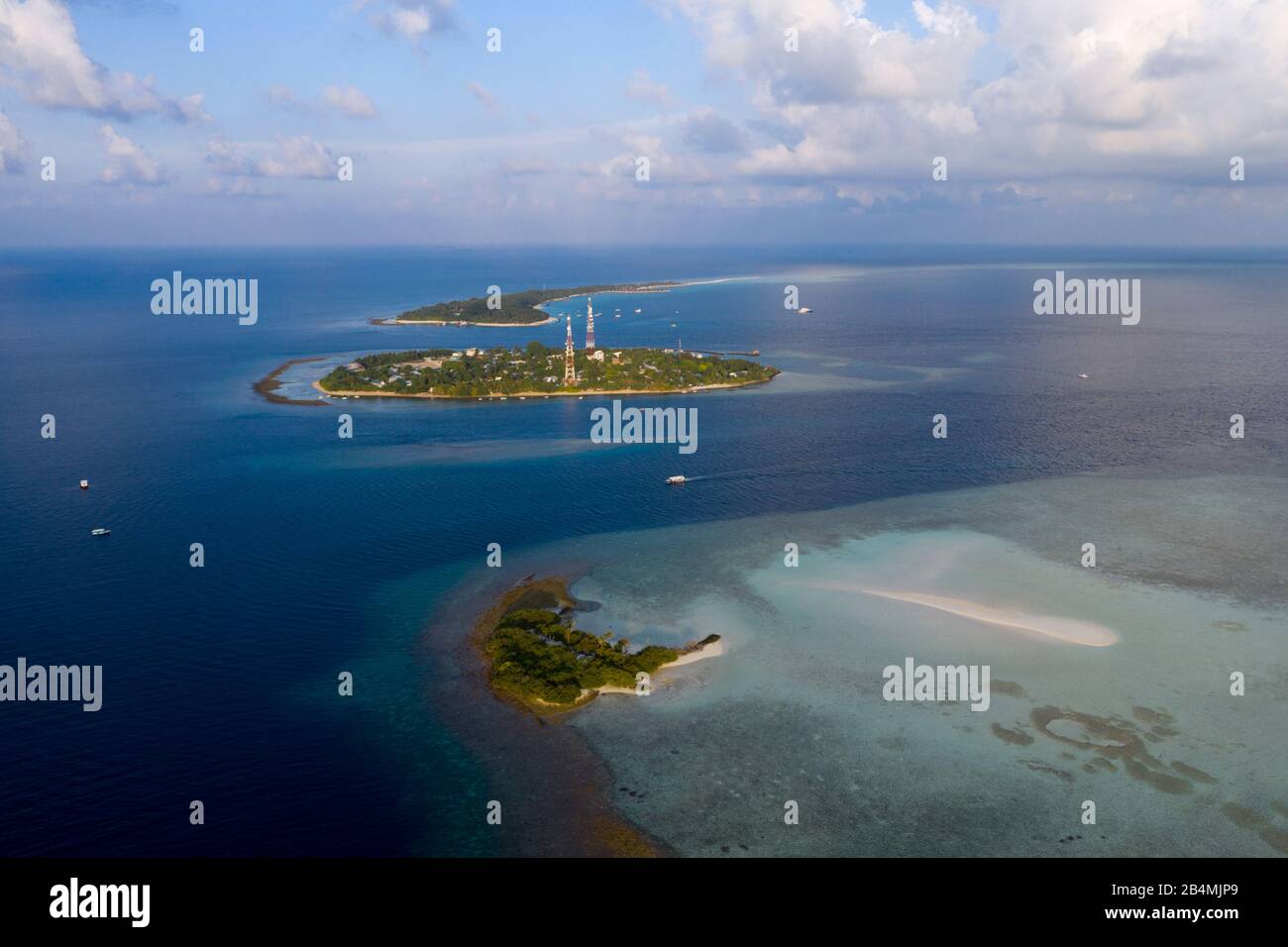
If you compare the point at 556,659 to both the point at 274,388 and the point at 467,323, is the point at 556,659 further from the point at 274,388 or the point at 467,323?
the point at 467,323

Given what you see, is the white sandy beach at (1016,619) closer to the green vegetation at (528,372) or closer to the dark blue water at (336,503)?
the dark blue water at (336,503)

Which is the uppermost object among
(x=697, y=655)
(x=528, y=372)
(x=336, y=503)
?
(x=528, y=372)

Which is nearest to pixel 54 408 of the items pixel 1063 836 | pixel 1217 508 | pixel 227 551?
pixel 227 551

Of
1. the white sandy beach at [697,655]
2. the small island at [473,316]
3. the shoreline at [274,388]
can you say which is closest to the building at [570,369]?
the shoreline at [274,388]

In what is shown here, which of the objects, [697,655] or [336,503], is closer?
[697,655]

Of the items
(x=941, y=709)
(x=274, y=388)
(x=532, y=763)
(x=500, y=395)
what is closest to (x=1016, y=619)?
(x=941, y=709)

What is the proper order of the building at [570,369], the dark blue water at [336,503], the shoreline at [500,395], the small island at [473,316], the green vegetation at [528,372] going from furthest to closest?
the small island at [473,316], the building at [570,369], the green vegetation at [528,372], the shoreline at [500,395], the dark blue water at [336,503]
